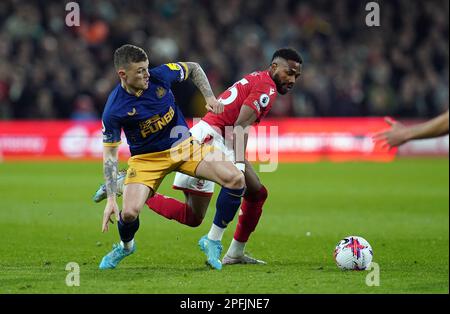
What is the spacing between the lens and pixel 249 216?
9234 mm

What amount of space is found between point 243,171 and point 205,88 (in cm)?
90

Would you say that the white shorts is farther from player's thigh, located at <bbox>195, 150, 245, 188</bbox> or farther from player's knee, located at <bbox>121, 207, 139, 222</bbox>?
player's knee, located at <bbox>121, 207, 139, 222</bbox>

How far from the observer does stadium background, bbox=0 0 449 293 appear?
38.6 feet

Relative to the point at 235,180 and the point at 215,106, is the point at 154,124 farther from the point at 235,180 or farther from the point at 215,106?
the point at 235,180

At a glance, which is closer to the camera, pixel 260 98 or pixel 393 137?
pixel 393 137

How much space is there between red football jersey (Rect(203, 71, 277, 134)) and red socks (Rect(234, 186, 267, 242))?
0.75 m

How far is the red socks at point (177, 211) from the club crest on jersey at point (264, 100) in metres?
1.30

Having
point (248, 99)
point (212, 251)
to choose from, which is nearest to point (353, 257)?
point (212, 251)

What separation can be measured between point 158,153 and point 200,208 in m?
0.88

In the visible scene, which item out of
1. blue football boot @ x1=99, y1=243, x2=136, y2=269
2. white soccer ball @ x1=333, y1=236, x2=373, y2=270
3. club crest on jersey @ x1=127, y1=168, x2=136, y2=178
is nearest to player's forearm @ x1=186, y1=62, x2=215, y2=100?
club crest on jersey @ x1=127, y1=168, x2=136, y2=178

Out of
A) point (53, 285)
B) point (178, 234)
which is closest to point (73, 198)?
point (178, 234)

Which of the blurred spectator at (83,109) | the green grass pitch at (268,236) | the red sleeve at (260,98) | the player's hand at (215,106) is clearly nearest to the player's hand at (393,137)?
the green grass pitch at (268,236)
